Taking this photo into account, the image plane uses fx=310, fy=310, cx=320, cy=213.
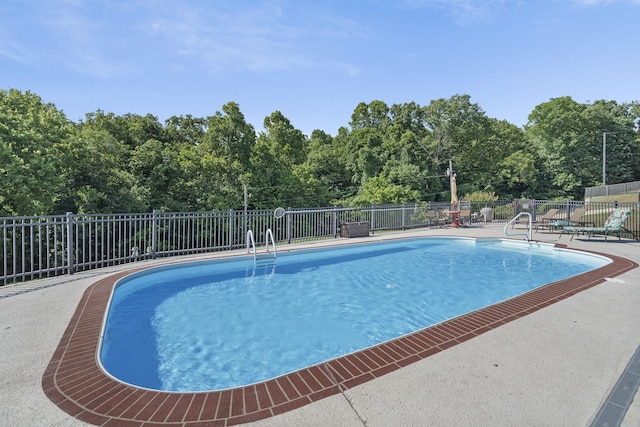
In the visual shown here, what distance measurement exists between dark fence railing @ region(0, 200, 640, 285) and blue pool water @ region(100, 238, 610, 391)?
140 cm

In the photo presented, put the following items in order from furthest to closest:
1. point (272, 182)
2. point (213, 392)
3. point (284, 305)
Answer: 1. point (272, 182)
2. point (284, 305)
3. point (213, 392)

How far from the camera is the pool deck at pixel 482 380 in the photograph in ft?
6.58

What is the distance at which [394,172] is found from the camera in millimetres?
27750

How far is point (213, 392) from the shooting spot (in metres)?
2.38

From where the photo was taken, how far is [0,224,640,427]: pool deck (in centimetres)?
201

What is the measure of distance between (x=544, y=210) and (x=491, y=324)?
18456 mm

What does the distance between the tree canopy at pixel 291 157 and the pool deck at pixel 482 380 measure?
11725 millimetres

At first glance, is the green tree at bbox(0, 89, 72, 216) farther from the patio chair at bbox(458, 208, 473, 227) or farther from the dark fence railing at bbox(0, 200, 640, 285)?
the patio chair at bbox(458, 208, 473, 227)

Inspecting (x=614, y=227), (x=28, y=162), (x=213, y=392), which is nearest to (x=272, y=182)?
(x=28, y=162)

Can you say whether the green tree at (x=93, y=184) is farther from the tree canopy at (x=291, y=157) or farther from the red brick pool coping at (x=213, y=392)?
the red brick pool coping at (x=213, y=392)

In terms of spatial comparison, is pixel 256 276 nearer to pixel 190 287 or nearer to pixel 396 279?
pixel 190 287

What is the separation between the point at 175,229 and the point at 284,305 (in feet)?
25.0

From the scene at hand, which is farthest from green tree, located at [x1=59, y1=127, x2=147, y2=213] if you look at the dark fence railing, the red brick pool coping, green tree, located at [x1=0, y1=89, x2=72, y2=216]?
the red brick pool coping

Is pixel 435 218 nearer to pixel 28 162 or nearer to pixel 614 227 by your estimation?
pixel 614 227
